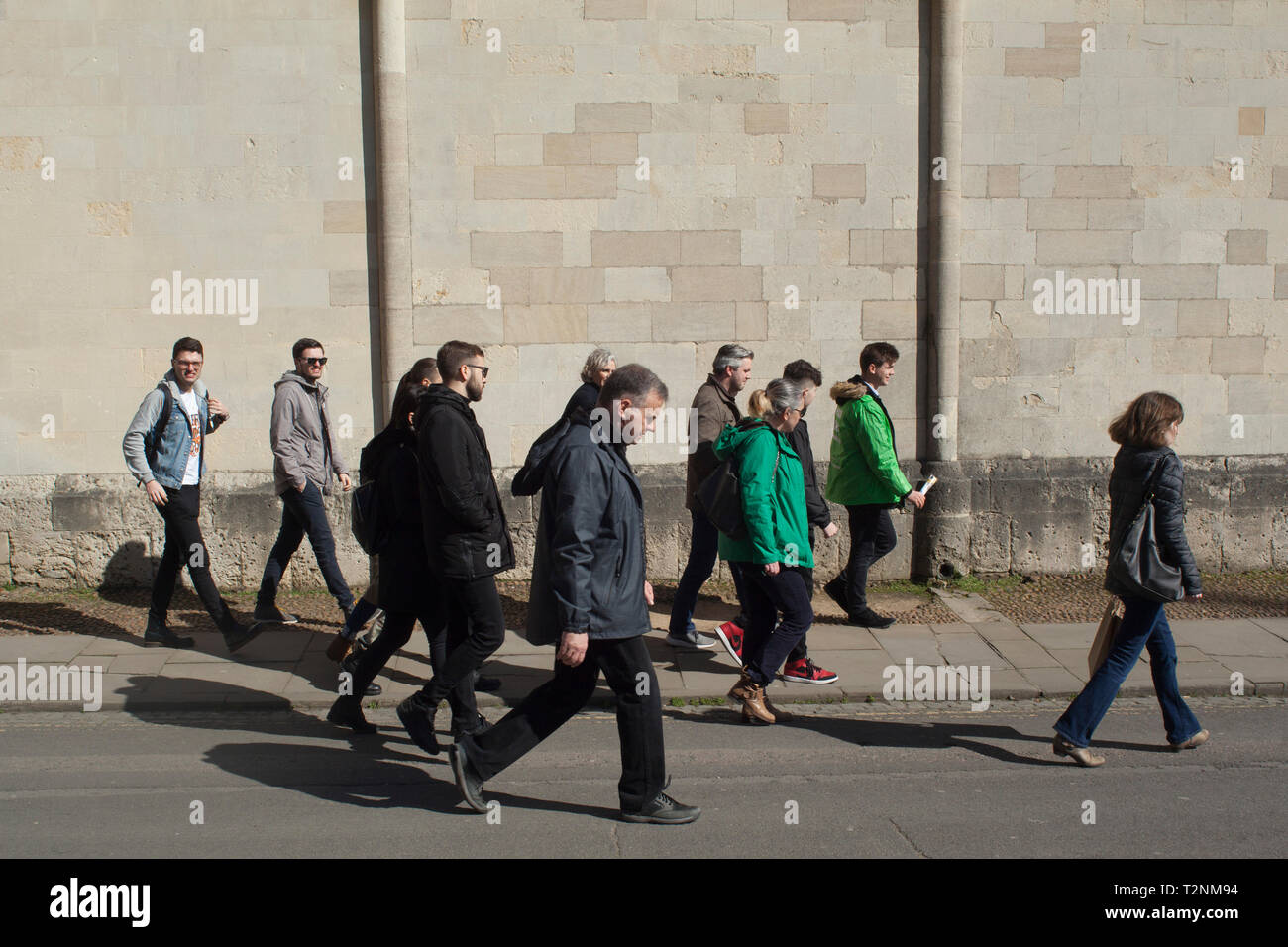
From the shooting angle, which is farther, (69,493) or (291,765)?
(69,493)

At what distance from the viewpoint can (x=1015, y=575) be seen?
347 inches

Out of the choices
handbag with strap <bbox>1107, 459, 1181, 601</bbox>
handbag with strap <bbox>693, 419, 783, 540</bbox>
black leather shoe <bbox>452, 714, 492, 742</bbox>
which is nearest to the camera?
handbag with strap <bbox>1107, 459, 1181, 601</bbox>

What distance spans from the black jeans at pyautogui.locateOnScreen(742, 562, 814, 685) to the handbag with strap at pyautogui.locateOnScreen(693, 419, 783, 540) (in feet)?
0.67

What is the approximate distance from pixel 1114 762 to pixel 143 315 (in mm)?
7151

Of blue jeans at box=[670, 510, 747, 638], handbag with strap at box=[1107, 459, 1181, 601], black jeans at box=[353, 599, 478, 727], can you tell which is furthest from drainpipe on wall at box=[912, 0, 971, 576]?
black jeans at box=[353, 599, 478, 727]

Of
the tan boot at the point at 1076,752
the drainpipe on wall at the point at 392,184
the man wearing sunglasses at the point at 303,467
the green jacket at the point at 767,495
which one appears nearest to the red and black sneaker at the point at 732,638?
the green jacket at the point at 767,495

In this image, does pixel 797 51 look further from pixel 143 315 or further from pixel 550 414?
pixel 143 315

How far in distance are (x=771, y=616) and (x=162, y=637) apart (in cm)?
395

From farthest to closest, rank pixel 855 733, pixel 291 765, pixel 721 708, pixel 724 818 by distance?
pixel 721 708 < pixel 855 733 < pixel 291 765 < pixel 724 818

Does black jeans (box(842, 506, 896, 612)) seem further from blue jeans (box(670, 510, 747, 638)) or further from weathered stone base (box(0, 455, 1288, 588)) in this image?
weathered stone base (box(0, 455, 1288, 588))

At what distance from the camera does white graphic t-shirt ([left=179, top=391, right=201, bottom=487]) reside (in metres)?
7.01

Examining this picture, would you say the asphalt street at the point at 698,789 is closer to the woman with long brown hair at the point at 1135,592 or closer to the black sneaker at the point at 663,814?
the black sneaker at the point at 663,814

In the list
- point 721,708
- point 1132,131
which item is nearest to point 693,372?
point 721,708

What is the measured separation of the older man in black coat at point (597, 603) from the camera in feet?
14.1
